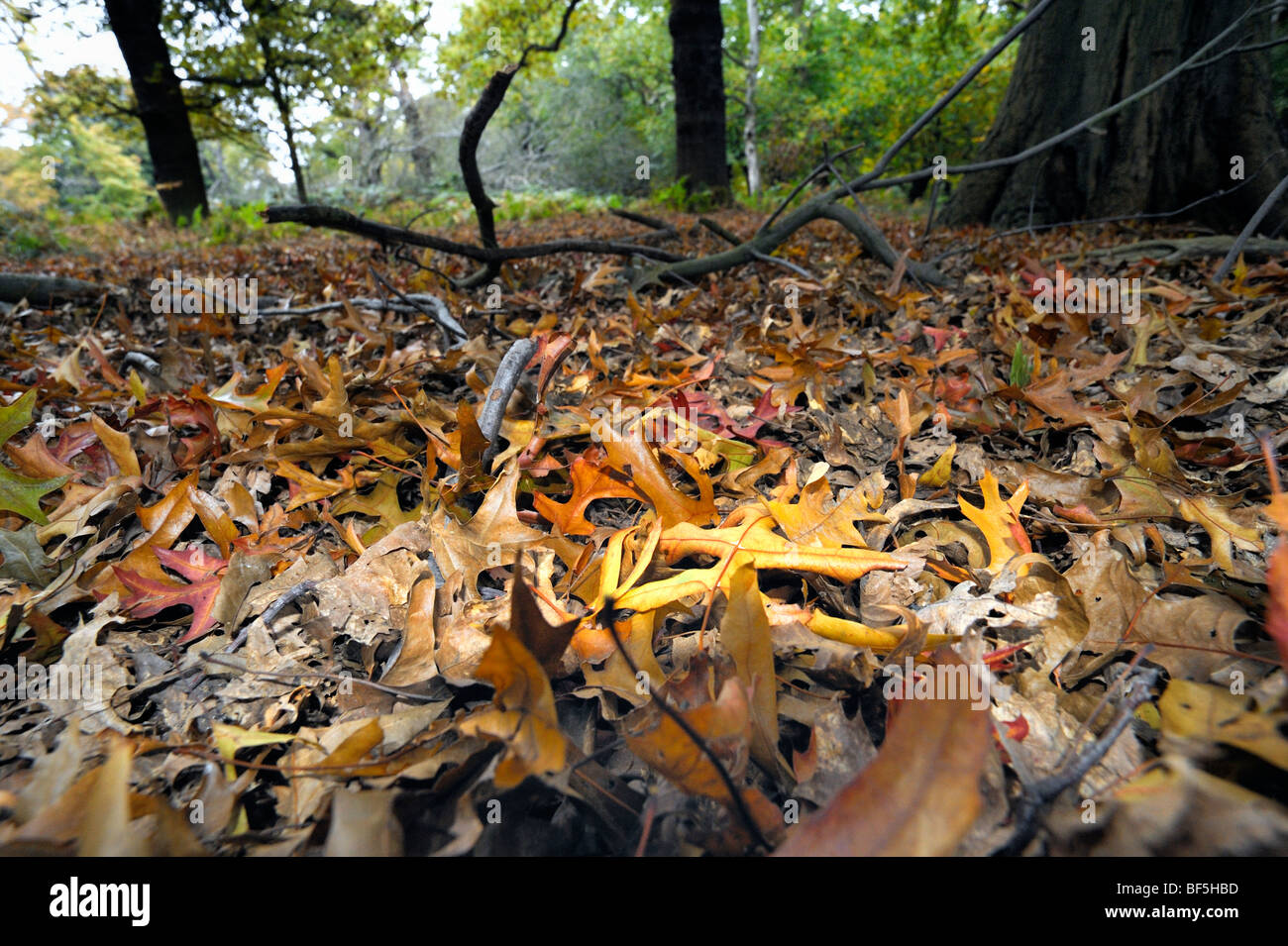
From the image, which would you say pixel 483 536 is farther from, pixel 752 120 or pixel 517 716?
pixel 752 120

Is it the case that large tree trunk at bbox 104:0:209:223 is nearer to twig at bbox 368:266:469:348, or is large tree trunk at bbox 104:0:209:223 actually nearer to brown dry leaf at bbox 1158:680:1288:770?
twig at bbox 368:266:469:348

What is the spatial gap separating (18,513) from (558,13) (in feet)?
52.1

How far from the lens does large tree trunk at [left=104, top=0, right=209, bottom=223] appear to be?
9.12 m

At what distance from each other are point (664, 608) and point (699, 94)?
932 centimetres

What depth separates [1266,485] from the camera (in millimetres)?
953

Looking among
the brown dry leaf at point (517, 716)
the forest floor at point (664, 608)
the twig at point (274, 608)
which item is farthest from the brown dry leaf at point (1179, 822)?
the twig at point (274, 608)

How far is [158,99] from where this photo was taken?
923cm

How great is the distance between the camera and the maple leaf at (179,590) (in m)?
0.83

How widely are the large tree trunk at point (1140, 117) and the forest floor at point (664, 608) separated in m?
3.41

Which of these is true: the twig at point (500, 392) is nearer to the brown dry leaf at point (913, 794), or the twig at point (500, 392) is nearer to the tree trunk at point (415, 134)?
the brown dry leaf at point (913, 794)

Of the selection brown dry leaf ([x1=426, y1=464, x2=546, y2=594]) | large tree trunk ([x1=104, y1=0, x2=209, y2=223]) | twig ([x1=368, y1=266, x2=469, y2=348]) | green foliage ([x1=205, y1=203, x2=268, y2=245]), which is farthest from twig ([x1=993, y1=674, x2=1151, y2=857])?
large tree trunk ([x1=104, y1=0, x2=209, y2=223])

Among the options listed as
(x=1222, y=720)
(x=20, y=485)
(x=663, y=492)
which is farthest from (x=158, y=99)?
(x=1222, y=720)
